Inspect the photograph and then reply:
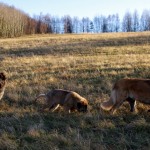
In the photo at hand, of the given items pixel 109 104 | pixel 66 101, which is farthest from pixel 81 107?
pixel 109 104

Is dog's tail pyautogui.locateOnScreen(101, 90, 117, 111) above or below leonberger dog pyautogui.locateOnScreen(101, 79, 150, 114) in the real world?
below

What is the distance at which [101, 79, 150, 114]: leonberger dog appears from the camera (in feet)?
28.1

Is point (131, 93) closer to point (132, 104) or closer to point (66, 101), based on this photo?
point (132, 104)

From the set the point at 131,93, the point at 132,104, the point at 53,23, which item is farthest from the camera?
the point at 53,23

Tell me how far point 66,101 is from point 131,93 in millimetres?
1642

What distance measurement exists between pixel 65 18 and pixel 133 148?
121m

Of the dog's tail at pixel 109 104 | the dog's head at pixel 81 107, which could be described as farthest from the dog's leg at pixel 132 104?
the dog's head at pixel 81 107

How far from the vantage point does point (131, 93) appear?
8688 millimetres

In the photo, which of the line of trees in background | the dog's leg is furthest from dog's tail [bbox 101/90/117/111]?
the line of trees in background

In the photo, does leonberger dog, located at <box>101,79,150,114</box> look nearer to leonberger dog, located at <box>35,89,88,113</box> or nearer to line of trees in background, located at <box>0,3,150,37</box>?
leonberger dog, located at <box>35,89,88,113</box>

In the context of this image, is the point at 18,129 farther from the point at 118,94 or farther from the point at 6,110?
the point at 118,94

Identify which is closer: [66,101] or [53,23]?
[66,101]

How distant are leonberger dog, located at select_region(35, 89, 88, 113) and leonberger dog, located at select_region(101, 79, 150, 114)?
71cm

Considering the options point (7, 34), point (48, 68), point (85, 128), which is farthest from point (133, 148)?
point (7, 34)
